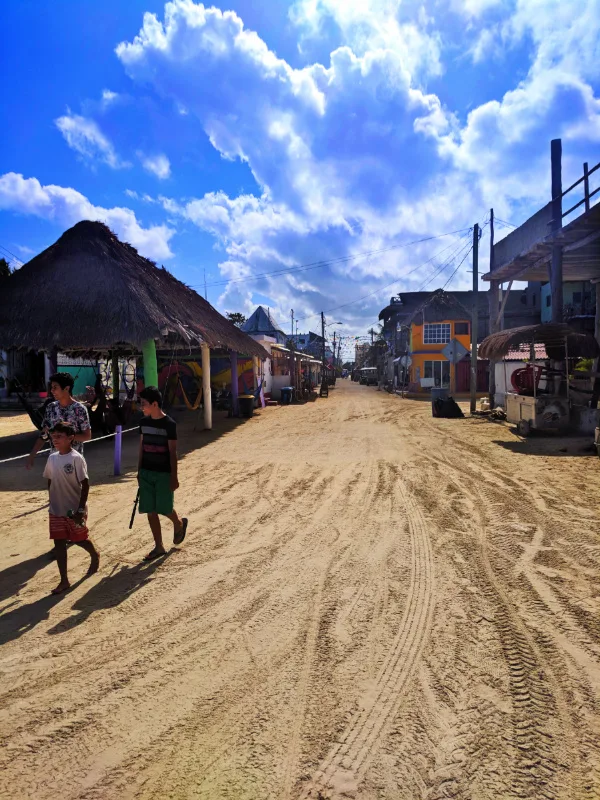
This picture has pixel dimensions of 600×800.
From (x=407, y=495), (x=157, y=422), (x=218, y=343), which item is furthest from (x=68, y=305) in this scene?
(x=407, y=495)

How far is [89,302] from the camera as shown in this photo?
1131cm

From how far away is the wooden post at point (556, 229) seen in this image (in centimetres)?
1292

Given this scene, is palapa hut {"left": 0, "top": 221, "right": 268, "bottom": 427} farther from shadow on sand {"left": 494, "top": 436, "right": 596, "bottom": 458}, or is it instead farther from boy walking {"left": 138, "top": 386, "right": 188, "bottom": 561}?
shadow on sand {"left": 494, "top": 436, "right": 596, "bottom": 458}

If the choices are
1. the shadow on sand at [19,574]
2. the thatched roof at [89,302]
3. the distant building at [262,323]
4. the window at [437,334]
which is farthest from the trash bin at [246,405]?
the distant building at [262,323]

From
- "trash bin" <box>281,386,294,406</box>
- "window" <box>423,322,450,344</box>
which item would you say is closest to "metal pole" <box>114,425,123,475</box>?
"trash bin" <box>281,386,294,406</box>

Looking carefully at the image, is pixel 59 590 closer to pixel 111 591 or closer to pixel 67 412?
pixel 111 591

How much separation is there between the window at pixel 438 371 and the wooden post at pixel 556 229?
2000 centimetres

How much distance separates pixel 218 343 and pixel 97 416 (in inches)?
154

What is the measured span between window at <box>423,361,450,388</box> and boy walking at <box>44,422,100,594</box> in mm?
30960

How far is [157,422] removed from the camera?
4.60m

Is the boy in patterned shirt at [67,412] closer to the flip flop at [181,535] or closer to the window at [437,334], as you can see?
the flip flop at [181,535]

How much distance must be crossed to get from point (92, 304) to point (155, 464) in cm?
794

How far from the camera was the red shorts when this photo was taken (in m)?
3.99

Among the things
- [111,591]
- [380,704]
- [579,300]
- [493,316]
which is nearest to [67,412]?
[111,591]
